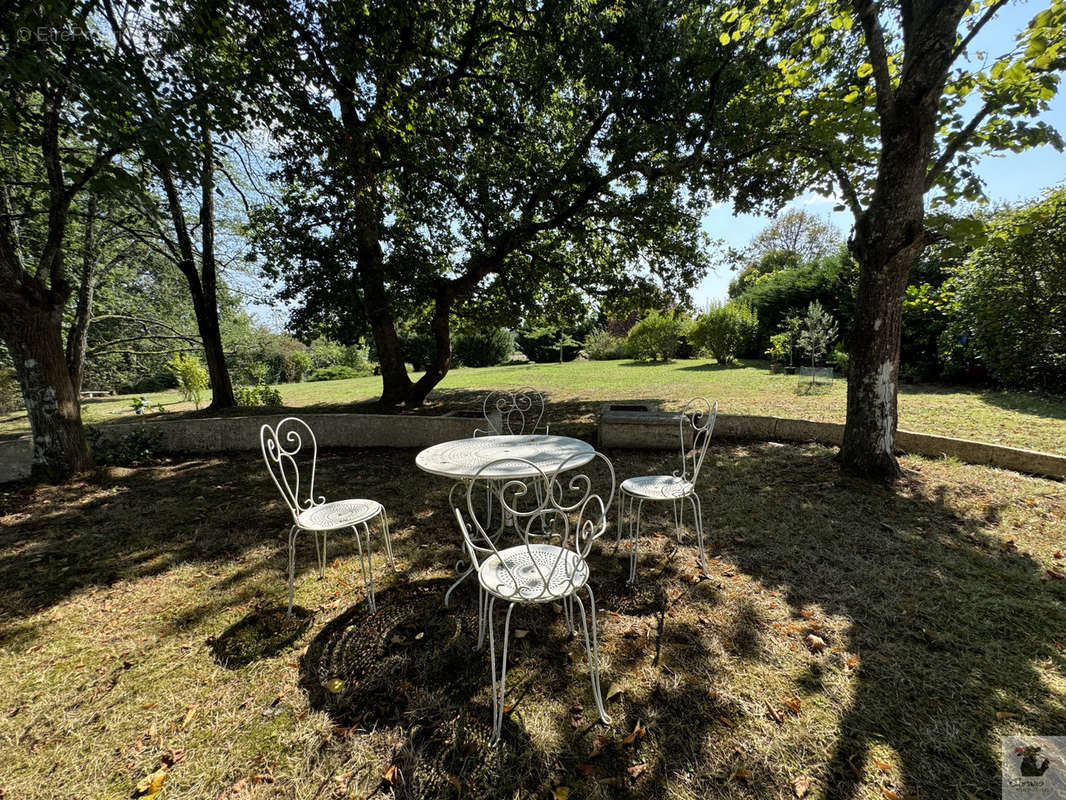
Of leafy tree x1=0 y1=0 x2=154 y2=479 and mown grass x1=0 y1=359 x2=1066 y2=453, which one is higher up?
leafy tree x1=0 y1=0 x2=154 y2=479

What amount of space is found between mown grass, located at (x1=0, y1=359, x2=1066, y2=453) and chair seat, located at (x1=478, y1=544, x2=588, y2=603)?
5940 mm

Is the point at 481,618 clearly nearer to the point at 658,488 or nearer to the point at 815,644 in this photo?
the point at 658,488

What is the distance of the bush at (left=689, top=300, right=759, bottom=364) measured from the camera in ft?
50.8

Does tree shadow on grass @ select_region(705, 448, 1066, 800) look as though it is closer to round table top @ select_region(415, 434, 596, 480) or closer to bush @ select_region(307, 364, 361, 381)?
round table top @ select_region(415, 434, 596, 480)

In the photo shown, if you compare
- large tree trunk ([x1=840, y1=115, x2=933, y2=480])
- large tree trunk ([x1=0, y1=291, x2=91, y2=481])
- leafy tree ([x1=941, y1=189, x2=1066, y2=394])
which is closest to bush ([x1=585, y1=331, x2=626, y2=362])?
leafy tree ([x1=941, y1=189, x2=1066, y2=394])

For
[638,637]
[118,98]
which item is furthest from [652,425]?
[118,98]

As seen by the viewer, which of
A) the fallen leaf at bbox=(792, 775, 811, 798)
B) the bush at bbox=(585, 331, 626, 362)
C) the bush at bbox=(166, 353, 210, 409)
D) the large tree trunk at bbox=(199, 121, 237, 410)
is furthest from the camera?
the bush at bbox=(585, 331, 626, 362)

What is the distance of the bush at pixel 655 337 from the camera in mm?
18078

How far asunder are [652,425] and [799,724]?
4.27 meters

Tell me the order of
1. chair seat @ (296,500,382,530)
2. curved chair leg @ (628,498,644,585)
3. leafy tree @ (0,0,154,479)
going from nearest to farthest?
chair seat @ (296,500,382,530), curved chair leg @ (628,498,644,585), leafy tree @ (0,0,154,479)

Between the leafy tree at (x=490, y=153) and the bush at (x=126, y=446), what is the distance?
3.58 m

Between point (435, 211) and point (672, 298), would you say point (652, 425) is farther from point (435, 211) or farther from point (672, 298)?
point (435, 211)

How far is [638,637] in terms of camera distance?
2330mm

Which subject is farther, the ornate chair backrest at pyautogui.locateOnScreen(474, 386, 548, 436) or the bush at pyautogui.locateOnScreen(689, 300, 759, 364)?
the bush at pyautogui.locateOnScreen(689, 300, 759, 364)
